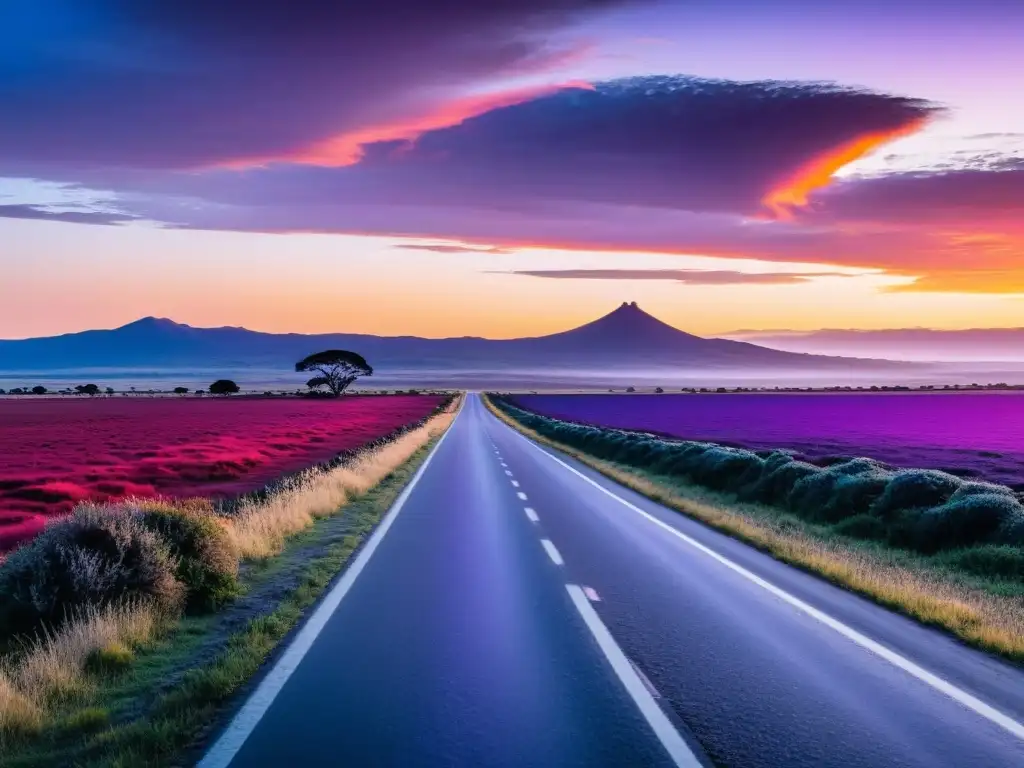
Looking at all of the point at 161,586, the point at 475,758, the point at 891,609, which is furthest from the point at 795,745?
the point at 161,586

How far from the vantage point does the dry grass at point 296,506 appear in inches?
500

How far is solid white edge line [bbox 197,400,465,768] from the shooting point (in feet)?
17.7

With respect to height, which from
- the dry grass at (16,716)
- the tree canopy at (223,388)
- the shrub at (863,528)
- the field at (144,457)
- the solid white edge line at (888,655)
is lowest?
the field at (144,457)

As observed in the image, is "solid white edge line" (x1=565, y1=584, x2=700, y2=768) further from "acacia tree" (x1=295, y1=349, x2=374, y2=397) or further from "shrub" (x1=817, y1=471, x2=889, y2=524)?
"acacia tree" (x1=295, y1=349, x2=374, y2=397)

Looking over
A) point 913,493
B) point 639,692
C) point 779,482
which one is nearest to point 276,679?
point 639,692

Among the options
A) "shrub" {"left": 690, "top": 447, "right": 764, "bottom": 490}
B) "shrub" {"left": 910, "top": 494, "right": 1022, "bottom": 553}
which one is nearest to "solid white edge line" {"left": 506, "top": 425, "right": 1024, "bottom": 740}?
"shrub" {"left": 910, "top": 494, "right": 1022, "bottom": 553}

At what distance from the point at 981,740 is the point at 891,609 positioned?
13.7 ft

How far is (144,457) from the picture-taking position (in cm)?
3556

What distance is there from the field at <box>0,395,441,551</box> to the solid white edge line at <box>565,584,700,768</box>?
471 inches

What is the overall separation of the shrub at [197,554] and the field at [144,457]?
780 cm

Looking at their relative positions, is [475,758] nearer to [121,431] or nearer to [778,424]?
[121,431]

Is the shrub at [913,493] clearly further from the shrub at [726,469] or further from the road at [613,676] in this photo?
the shrub at [726,469]

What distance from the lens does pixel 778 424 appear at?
211ft

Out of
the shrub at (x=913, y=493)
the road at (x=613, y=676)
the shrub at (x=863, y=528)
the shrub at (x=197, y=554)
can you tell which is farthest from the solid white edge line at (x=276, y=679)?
the shrub at (x=913, y=493)
